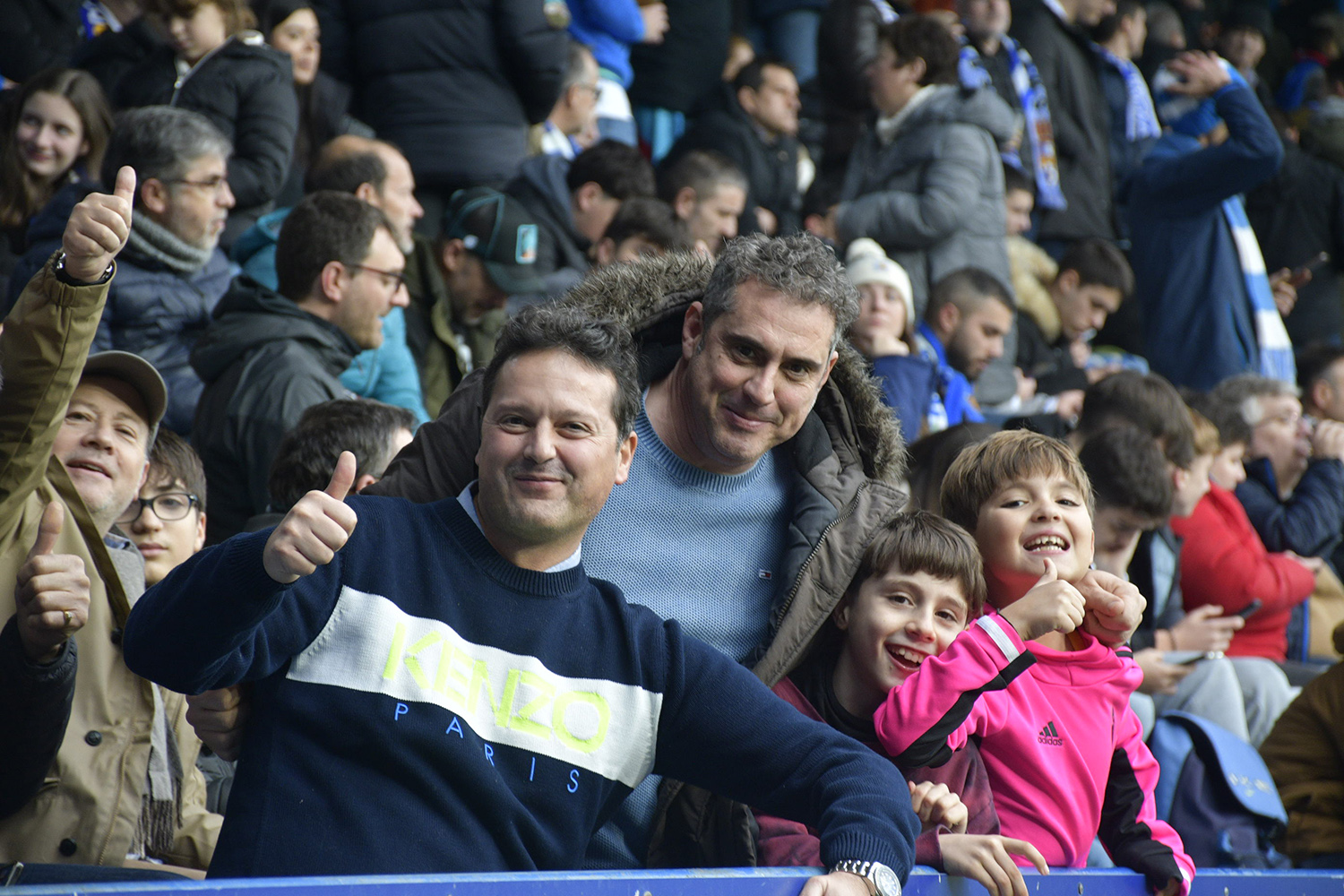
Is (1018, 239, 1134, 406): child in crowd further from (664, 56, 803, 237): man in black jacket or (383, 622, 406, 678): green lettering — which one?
(383, 622, 406, 678): green lettering

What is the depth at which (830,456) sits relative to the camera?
138 inches

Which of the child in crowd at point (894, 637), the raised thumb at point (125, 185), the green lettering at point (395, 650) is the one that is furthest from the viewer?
the child in crowd at point (894, 637)

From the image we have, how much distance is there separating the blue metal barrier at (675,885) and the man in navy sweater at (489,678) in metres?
0.13

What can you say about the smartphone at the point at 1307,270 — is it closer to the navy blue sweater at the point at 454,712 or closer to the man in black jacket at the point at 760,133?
the man in black jacket at the point at 760,133

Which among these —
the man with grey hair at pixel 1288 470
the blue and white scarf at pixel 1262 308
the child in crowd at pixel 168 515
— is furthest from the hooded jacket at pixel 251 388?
the blue and white scarf at pixel 1262 308

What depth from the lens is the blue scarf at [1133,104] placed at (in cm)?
1180

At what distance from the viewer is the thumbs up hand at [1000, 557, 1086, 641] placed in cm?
287

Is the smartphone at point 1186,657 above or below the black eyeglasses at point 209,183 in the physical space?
below

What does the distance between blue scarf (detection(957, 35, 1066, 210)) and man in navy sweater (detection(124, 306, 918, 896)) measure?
7156 mm

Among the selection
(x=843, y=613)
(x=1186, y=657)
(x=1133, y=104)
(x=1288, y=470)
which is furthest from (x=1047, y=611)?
(x=1133, y=104)

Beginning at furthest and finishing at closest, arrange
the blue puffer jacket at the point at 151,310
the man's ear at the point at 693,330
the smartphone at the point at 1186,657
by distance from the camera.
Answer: the blue puffer jacket at the point at 151,310 < the smartphone at the point at 1186,657 < the man's ear at the point at 693,330

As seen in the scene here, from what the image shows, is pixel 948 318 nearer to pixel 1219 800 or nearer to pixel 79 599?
pixel 1219 800

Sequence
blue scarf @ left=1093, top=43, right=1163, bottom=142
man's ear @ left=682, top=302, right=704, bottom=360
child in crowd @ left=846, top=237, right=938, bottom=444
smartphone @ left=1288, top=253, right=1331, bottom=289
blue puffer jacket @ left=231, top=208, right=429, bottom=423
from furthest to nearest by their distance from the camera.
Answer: blue scarf @ left=1093, top=43, right=1163, bottom=142 → smartphone @ left=1288, top=253, right=1331, bottom=289 → child in crowd @ left=846, top=237, right=938, bottom=444 → blue puffer jacket @ left=231, top=208, right=429, bottom=423 → man's ear @ left=682, top=302, right=704, bottom=360

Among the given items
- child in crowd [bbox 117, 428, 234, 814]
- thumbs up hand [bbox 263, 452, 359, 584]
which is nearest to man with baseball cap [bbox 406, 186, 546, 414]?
child in crowd [bbox 117, 428, 234, 814]
